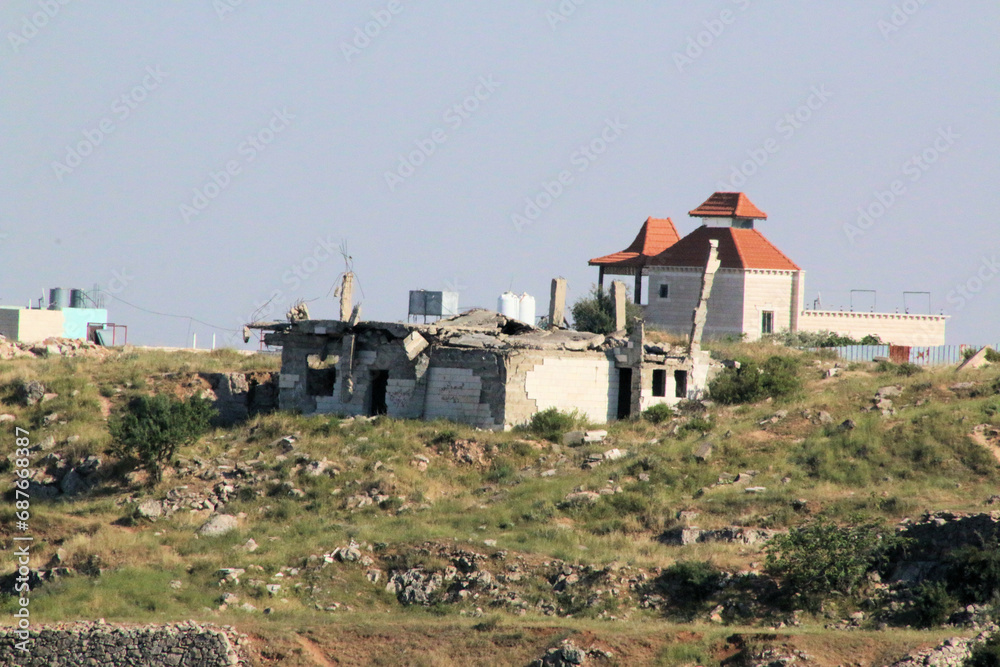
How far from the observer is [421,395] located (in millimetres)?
31078

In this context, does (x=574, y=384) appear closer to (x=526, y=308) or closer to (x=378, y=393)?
(x=378, y=393)

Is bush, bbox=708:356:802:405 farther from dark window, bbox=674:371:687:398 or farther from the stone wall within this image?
the stone wall

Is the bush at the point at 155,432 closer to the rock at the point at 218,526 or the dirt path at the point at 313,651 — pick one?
the rock at the point at 218,526

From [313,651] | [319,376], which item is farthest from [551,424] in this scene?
[313,651]

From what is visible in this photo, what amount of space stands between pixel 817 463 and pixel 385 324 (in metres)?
11.7

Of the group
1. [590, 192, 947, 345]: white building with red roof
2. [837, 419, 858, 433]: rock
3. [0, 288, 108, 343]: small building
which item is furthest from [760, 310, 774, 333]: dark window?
[0, 288, 108, 343]: small building

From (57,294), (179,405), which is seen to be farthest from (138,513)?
(57,294)

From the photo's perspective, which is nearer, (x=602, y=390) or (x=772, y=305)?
(x=602, y=390)

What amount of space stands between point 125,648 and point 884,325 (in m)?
38.3

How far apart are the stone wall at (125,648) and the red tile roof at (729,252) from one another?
32238 mm

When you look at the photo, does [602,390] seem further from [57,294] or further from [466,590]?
[57,294]

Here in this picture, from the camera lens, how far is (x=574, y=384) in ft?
102

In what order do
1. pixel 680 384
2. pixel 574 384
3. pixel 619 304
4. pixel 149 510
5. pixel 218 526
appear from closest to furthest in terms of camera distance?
pixel 218 526 < pixel 149 510 < pixel 574 384 < pixel 680 384 < pixel 619 304

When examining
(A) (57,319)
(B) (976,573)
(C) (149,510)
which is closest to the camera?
(B) (976,573)
